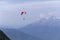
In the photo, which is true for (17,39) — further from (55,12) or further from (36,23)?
(55,12)

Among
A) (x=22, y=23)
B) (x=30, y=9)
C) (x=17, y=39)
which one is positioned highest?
(x=30, y=9)

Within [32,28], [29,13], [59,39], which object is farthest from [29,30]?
[59,39]

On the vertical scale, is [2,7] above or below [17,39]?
above

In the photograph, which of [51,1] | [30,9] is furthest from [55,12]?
[30,9]

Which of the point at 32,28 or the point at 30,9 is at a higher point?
the point at 30,9

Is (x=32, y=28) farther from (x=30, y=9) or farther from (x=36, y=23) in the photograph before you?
(x=30, y=9)

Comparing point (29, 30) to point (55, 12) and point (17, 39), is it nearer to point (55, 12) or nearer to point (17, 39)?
point (17, 39)

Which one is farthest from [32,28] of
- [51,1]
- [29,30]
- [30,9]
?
[51,1]
